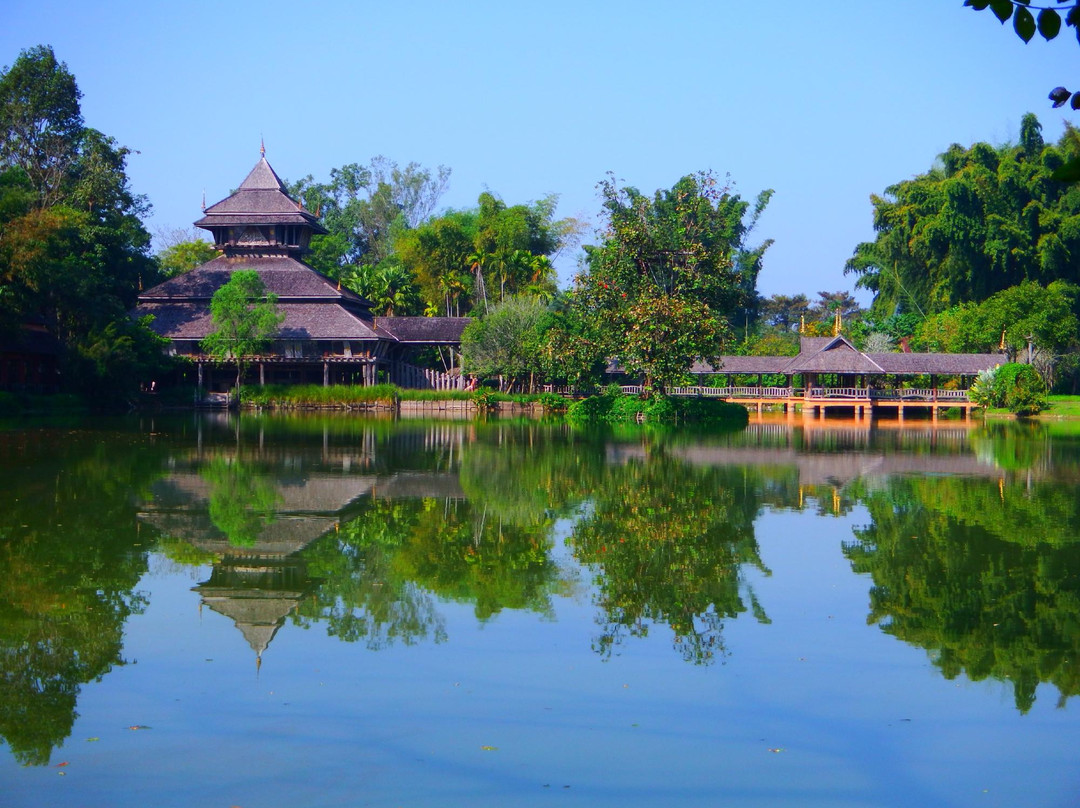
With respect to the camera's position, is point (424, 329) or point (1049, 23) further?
point (424, 329)

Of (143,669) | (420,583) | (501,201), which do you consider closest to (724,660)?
(420,583)

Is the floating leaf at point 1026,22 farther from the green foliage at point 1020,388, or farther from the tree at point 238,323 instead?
the green foliage at point 1020,388

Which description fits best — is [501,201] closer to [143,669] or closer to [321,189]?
[321,189]

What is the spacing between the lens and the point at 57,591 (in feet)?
34.8

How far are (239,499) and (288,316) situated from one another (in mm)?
40996

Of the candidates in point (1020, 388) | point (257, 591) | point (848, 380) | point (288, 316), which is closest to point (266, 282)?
Answer: point (288, 316)

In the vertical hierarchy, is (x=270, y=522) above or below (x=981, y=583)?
above

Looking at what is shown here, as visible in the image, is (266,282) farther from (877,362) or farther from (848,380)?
(877,362)

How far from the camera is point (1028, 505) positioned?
17703 mm

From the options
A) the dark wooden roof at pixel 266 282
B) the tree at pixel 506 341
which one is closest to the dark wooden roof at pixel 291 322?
the dark wooden roof at pixel 266 282

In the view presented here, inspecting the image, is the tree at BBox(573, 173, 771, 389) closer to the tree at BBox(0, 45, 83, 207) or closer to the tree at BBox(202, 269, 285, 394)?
the tree at BBox(202, 269, 285, 394)

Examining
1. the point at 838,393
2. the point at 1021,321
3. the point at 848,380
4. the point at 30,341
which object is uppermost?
the point at 1021,321

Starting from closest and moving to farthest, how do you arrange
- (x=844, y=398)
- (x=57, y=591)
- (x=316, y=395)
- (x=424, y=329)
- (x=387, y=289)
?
(x=57, y=591), (x=316, y=395), (x=844, y=398), (x=424, y=329), (x=387, y=289)

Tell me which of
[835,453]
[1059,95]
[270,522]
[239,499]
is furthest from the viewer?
[835,453]
